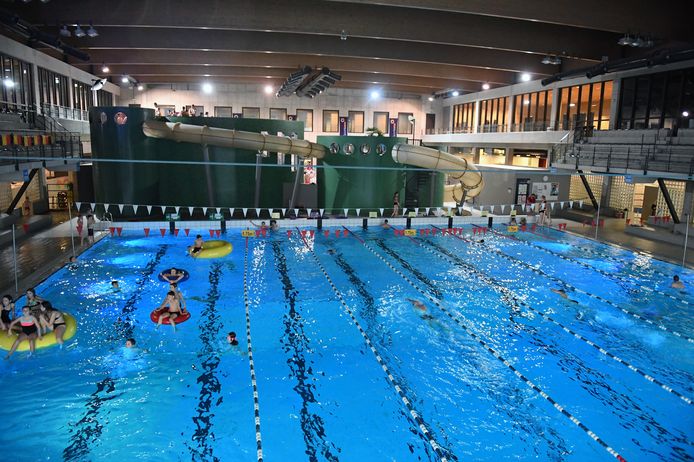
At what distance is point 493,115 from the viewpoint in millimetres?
37625

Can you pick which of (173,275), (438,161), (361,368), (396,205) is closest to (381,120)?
(396,205)

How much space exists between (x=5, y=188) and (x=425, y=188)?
63.1 ft

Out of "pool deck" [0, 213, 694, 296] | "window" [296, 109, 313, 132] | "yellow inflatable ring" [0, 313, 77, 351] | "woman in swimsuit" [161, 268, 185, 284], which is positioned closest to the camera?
"yellow inflatable ring" [0, 313, 77, 351]

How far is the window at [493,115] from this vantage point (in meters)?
34.8

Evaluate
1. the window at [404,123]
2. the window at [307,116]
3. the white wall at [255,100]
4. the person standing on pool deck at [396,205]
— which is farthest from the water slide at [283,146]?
the window at [404,123]

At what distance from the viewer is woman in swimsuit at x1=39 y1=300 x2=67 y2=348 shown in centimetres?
931

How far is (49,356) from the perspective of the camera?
29.3 feet

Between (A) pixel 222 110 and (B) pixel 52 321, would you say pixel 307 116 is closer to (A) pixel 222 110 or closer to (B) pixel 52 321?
(A) pixel 222 110

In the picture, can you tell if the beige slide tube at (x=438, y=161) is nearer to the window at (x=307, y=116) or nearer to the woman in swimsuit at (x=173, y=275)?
the woman in swimsuit at (x=173, y=275)

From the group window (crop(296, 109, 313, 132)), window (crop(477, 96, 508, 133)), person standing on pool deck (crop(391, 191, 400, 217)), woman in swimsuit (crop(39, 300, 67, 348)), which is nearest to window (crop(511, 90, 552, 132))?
window (crop(477, 96, 508, 133))

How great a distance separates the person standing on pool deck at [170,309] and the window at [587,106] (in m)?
23.6

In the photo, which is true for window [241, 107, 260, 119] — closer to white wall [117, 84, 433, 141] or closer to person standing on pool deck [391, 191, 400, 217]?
white wall [117, 84, 433, 141]

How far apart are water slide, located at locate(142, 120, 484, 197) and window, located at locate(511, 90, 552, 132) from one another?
1106 centimetres

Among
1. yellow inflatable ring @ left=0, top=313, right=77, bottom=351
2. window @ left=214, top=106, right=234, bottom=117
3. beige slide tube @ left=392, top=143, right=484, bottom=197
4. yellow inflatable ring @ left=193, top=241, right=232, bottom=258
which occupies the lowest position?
yellow inflatable ring @ left=0, top=313, right=77, bottom=351
